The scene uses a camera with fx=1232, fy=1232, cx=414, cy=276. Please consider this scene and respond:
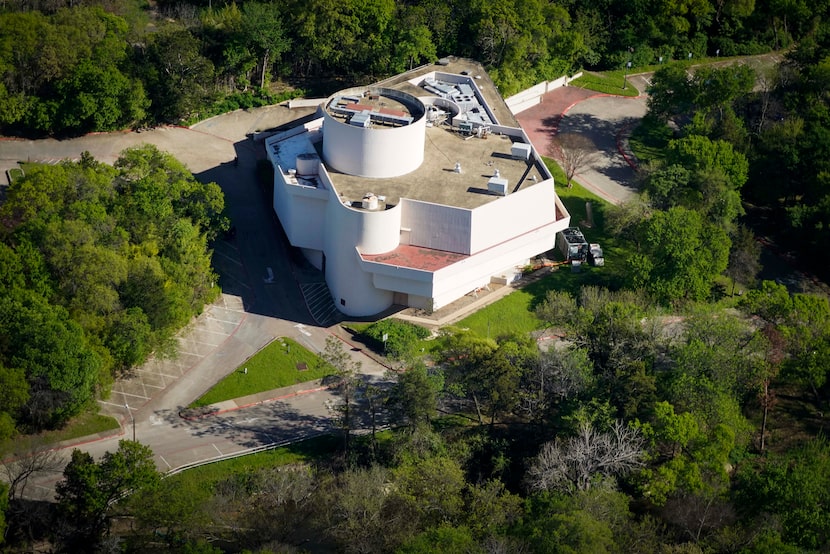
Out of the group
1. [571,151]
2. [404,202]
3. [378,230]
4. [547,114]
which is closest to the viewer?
[378,230]

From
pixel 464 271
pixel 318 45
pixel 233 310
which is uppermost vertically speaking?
pixel 318 45

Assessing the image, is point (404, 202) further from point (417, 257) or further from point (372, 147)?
point (372, 147)

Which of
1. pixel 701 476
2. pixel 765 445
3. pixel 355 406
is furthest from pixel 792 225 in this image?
pixel 355 406

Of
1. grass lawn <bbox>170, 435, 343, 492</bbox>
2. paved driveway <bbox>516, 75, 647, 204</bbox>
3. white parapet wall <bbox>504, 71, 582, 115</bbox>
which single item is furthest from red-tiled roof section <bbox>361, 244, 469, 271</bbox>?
white parapet wall <bbox>504, 71, 582, 115</bbox>

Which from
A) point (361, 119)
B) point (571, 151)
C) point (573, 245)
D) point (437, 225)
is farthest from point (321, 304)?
point (571, 151)

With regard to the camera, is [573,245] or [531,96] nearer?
[573,245]

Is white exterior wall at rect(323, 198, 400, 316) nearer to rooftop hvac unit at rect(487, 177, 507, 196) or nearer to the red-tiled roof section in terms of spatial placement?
the red-tiled roof section

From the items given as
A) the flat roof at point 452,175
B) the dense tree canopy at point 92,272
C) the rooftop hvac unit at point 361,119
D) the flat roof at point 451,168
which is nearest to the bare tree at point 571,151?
the flat roof at point 451,168
